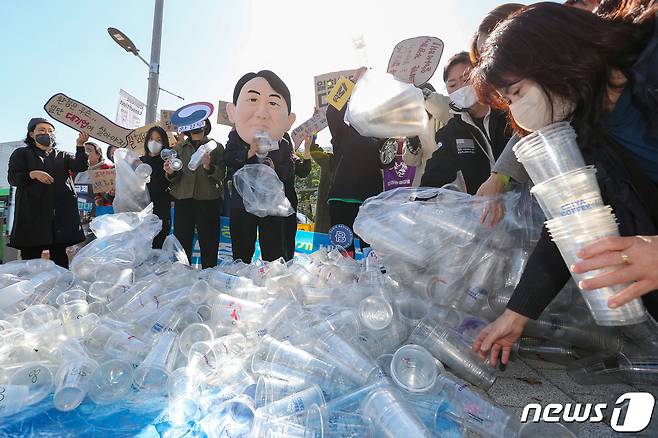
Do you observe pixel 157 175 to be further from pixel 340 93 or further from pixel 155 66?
pixel 155 66

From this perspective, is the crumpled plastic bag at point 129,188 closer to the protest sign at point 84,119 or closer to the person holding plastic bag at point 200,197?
the person holding plastic bag at point 200,197

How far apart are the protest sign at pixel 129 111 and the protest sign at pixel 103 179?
2.47m

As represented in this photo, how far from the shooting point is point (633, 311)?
953 millimetres

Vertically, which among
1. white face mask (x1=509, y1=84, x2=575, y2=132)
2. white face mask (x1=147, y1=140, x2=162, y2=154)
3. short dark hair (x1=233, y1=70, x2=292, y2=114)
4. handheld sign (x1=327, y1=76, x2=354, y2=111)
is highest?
short dark hair (x1=233, y1=70, x2=292, y2=114)

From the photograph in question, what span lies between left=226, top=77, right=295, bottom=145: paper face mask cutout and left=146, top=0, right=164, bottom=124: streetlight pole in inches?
211

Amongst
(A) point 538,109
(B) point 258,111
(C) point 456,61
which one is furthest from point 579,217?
(B) point 258,111

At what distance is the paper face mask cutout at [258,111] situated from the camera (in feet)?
11.4

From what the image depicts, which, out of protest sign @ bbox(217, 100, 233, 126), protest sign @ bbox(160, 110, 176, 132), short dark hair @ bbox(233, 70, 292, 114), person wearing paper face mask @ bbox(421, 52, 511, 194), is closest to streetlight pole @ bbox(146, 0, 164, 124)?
protest sign @ bbox(160, 110, 176, 132)

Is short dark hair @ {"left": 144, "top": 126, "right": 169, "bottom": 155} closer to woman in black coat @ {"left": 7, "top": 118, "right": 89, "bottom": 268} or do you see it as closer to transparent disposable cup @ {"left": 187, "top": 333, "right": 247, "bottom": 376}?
woman in black coat @ {"left": 7, "top": 118, "right": 89, "bottom": 268}

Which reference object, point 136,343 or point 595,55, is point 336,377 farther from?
point 595,55

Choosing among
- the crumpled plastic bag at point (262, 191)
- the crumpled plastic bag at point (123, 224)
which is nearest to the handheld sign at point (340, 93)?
the crumpled plastic bag at point (262, 191)

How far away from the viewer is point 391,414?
1097mm

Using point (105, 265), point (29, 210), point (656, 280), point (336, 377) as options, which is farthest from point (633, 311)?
point (29, 210)

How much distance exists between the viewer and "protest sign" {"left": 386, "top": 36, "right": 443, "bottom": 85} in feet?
11.2
